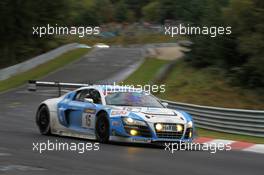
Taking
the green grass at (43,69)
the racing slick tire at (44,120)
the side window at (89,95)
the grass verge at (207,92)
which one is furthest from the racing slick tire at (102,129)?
the green grass at (43,69)

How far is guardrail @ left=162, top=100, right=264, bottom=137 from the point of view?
1656 cm

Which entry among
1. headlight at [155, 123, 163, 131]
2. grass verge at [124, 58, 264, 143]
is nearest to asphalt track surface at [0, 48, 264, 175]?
headlight at [155, 123, 163, 131]

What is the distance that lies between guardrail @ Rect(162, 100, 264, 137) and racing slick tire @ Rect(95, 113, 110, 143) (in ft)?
16.8

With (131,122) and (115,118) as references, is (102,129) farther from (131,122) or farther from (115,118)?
(131,122)

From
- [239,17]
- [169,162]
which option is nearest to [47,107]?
[169,162]

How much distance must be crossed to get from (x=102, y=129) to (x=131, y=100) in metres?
0.95

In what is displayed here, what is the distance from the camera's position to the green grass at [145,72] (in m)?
36.1

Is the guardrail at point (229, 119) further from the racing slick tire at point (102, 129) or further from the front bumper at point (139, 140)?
the racing slick tire at point (102, 129)

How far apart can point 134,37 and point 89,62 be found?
47.5 metres

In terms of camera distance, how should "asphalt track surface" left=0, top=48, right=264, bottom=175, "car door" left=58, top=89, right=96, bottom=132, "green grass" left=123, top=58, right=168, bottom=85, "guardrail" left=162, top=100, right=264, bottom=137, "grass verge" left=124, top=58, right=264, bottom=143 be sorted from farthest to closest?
"green grass" left=123, top=58, right=168, bottom=85 → "grass verge" left=124, top=58, right=264, bottom=143 → "guardrail" left=162, top=100, right=264, bottom=137 → "car door" left=58, top=89, right=96, bottom=132 → "asphalt track surface" left=0, top=48, right=264, bottom=175

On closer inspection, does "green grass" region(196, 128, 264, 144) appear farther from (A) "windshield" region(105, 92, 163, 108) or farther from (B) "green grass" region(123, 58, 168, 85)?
(B) "green grass" region(123, 58, 168, 85)

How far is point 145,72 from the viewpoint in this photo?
133 feet

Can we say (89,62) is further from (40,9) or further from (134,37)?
(134,37)

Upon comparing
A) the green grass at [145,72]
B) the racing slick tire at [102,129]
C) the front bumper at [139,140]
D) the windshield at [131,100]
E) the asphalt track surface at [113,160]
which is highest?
the green grass at [145,72]
